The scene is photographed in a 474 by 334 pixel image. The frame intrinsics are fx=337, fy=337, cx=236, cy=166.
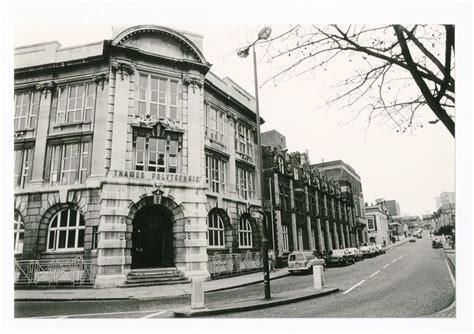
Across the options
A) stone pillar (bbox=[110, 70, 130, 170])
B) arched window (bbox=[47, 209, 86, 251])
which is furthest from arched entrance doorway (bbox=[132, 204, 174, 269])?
stone pillar (bbox=[110, 70, 130, 170])

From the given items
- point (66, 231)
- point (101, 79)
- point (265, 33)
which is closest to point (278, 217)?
point (66, 231)

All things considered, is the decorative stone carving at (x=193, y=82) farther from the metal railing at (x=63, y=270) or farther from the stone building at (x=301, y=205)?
the metal railing at (x=63, y=270)

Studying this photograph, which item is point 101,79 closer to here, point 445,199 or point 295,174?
point 445,199

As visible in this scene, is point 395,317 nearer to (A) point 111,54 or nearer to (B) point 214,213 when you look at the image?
(B) point 214,213

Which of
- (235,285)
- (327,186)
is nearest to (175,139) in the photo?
(235,285)

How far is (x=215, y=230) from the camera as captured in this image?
1783 centimetres

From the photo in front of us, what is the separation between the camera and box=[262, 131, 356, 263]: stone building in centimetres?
2447

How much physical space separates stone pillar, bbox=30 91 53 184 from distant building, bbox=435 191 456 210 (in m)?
15.0

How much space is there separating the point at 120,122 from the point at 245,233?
966cm

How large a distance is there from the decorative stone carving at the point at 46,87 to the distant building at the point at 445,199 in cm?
1588

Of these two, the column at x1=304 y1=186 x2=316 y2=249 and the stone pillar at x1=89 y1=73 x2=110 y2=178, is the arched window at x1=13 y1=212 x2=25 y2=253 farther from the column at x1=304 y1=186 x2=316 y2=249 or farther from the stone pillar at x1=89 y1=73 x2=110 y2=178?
the column at x1=304 y1=186 x2=316 y2=249
